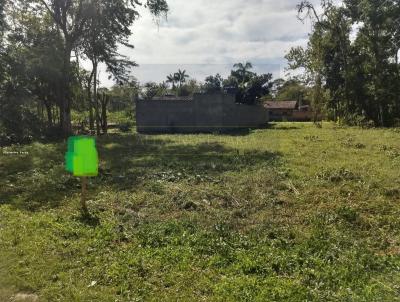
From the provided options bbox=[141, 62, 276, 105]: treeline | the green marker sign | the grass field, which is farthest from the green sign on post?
bbox=[141, 62, 276, 105]: treeline

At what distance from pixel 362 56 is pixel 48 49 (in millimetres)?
22732

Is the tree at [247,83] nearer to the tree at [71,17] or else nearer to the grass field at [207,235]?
the tree at [71,17]

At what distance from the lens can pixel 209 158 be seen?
14.0 metres

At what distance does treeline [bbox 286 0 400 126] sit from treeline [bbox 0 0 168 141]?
598 inches

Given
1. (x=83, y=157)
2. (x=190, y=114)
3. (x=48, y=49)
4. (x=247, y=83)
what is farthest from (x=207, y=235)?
(x=247, y=83)

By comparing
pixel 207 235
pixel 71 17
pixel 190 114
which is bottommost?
pixel 207 235

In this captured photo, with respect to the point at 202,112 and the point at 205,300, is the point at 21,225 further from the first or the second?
the point at 202,112

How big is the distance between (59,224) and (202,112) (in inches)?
945

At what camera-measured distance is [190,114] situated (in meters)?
30.5

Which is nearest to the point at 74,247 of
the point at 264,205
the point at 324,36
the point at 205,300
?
the point at 205,300

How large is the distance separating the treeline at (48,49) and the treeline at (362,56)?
49.8 ft

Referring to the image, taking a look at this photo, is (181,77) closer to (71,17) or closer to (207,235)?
(71,17)

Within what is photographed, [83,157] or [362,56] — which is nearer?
[83,157]

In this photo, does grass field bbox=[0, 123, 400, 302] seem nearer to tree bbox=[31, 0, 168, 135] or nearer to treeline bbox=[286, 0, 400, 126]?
tree bbox=[31, 0, 168, 135]
